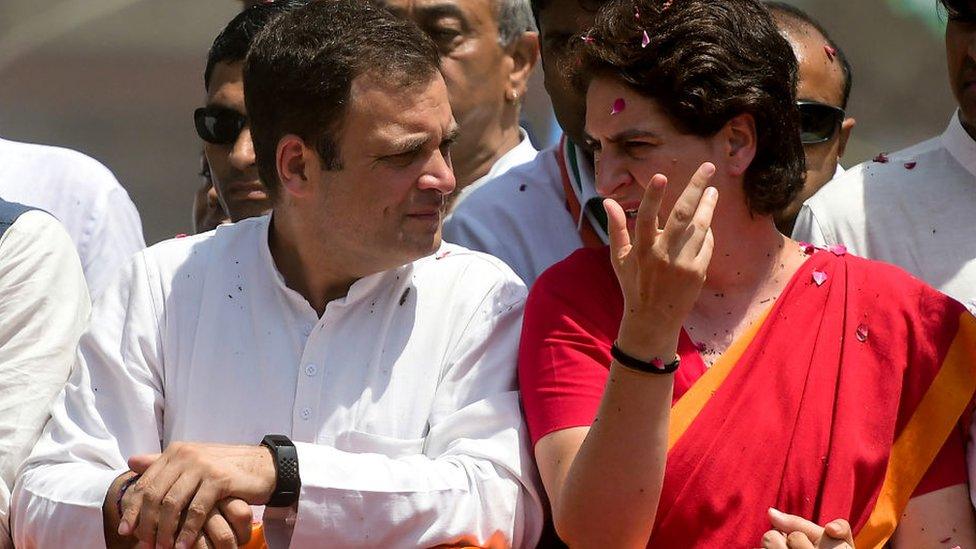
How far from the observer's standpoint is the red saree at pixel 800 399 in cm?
316

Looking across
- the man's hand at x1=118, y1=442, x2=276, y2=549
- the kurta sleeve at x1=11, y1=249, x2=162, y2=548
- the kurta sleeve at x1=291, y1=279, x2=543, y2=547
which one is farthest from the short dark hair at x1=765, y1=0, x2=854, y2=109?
the man's hand at x1=118, y1=442, x2=276, y2=549

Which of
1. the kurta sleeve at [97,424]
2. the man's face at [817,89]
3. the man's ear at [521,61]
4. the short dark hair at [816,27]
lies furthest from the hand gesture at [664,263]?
the man's ear at [521,61]

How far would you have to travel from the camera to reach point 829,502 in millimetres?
3131

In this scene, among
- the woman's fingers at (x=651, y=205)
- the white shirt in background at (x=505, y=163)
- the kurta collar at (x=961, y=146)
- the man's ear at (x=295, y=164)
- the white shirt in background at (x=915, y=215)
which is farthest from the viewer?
the white shirt in background at (x=505, y=163)

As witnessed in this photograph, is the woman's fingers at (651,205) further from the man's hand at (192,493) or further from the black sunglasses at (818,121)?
the black sunglasses at (818,121)

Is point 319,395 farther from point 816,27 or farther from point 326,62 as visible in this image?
point 816,27

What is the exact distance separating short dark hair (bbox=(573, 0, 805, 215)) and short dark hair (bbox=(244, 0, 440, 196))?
1.29 ft

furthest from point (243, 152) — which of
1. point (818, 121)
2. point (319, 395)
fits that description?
point (818, 121)

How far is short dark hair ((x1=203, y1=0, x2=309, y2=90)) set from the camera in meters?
4.68

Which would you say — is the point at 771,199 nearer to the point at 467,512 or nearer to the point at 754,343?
the point at 754,343

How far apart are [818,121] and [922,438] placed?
1.38 m

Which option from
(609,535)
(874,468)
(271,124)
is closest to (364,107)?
(271,124)

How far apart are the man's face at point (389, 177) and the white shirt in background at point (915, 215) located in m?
0.98

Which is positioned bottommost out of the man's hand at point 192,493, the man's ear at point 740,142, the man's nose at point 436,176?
the man's hand at point 192,493
